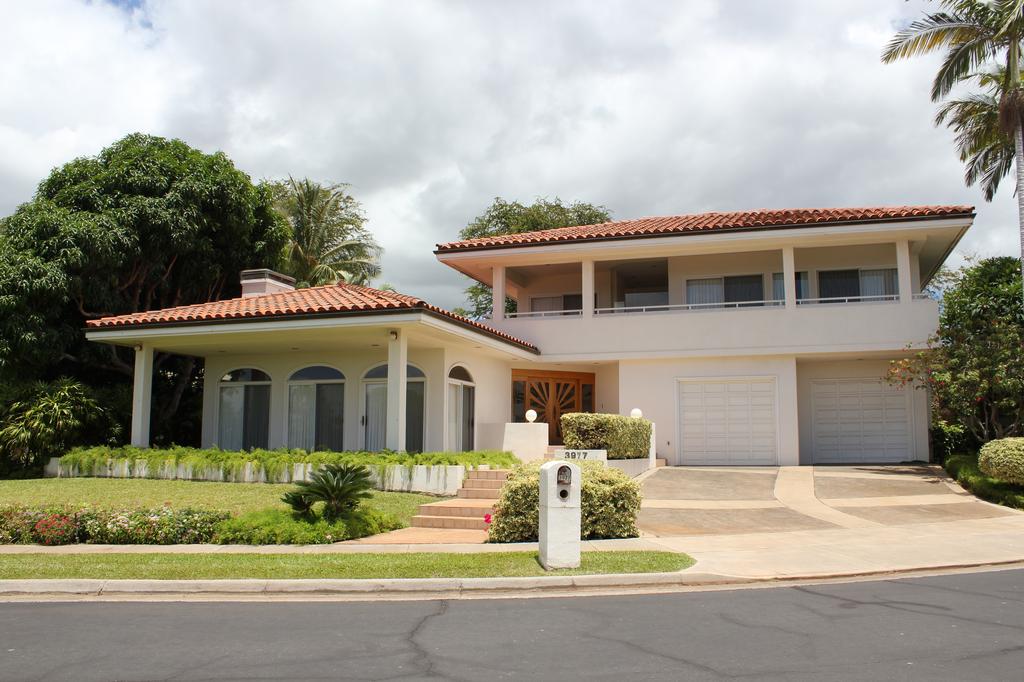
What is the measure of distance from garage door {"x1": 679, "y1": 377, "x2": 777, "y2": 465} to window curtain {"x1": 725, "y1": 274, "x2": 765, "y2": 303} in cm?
275

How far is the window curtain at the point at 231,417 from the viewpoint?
20594 mm

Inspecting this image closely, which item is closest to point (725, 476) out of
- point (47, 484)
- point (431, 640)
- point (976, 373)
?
point (976, 373)

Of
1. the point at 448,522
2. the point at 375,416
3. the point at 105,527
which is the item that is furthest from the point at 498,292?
the point at 105,527

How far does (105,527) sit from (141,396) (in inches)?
320

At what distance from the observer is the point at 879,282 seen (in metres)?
22.3

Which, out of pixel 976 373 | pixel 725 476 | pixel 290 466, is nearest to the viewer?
pixel 290 466

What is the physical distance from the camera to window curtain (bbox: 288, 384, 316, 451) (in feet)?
65.1

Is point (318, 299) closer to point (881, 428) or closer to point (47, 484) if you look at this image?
point (47, 484)

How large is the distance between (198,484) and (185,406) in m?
8.64

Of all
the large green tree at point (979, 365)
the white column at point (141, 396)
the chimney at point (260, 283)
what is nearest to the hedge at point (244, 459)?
the white column at point (141, 396)

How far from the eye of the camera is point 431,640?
641 cm

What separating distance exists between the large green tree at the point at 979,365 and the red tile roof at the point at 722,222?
251 centimetres

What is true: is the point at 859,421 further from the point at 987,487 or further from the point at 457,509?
the point at 457,509

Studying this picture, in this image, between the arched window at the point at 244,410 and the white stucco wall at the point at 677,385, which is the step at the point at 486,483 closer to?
the arched window at the point at 244,410
